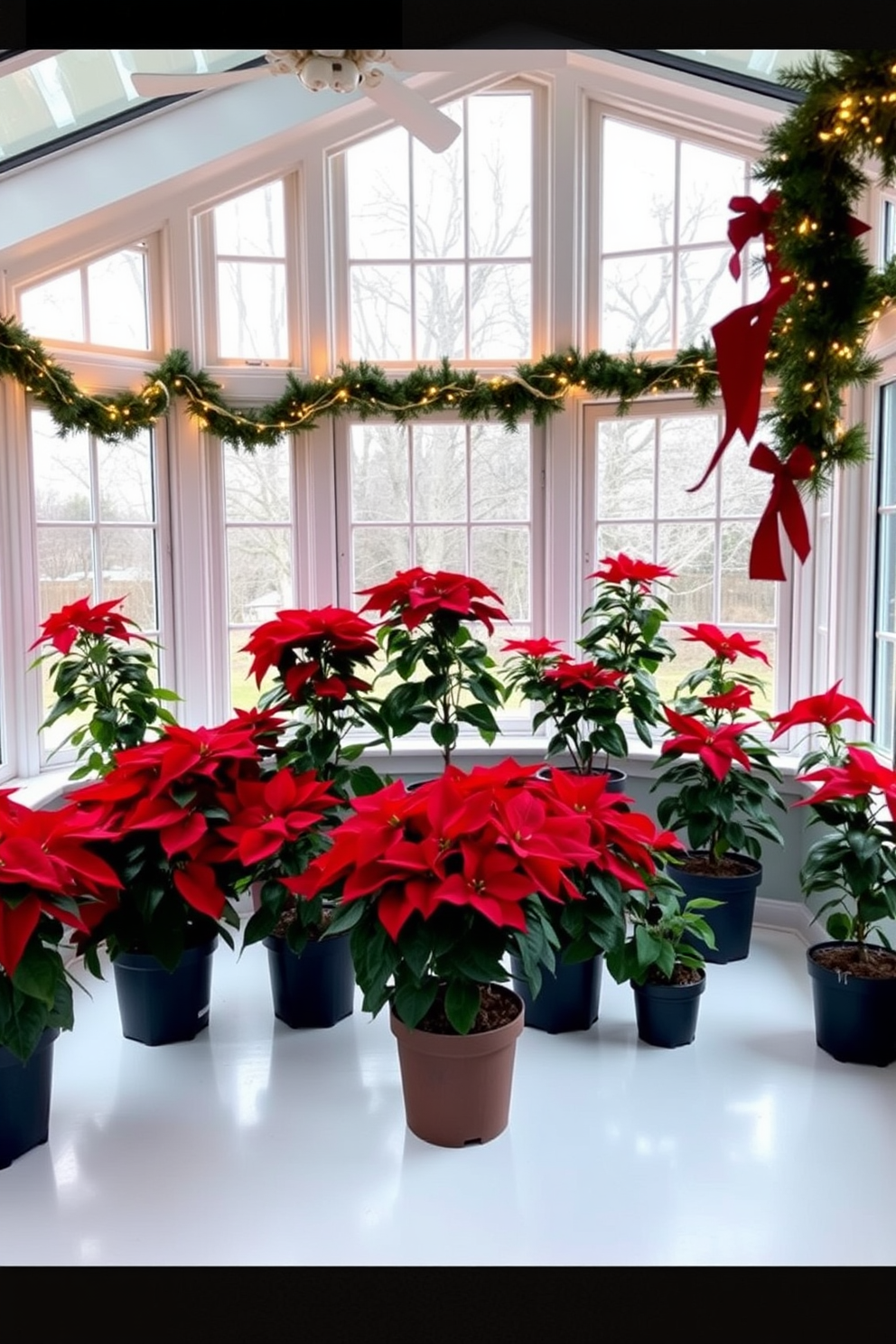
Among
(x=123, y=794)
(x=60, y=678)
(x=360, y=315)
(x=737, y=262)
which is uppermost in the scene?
(x=360, y=315)

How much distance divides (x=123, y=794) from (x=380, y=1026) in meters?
1.00

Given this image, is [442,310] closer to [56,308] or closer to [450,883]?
[56,308]

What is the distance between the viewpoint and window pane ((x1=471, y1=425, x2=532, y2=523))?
12.1ft

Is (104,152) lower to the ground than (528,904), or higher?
higher

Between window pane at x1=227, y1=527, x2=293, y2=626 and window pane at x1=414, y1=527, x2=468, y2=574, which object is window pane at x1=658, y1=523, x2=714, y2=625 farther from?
window pane at x1=227, y1=527, x2=293, y2=626

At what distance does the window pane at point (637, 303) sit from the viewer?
11.6 feet

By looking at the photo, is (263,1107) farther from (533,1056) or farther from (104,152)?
(104,152)

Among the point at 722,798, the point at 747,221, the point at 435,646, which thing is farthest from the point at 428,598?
the point at 747,221

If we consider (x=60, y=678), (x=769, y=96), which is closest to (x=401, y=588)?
(x=60, y=678)

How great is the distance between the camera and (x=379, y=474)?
3719 mm

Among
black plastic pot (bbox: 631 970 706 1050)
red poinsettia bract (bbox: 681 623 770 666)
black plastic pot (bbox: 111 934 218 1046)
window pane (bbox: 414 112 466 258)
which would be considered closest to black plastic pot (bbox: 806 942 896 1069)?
black plastic pot (bbox: 631 970 706 1050)

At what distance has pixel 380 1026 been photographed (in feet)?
8.57

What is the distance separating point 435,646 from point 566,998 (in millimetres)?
964
